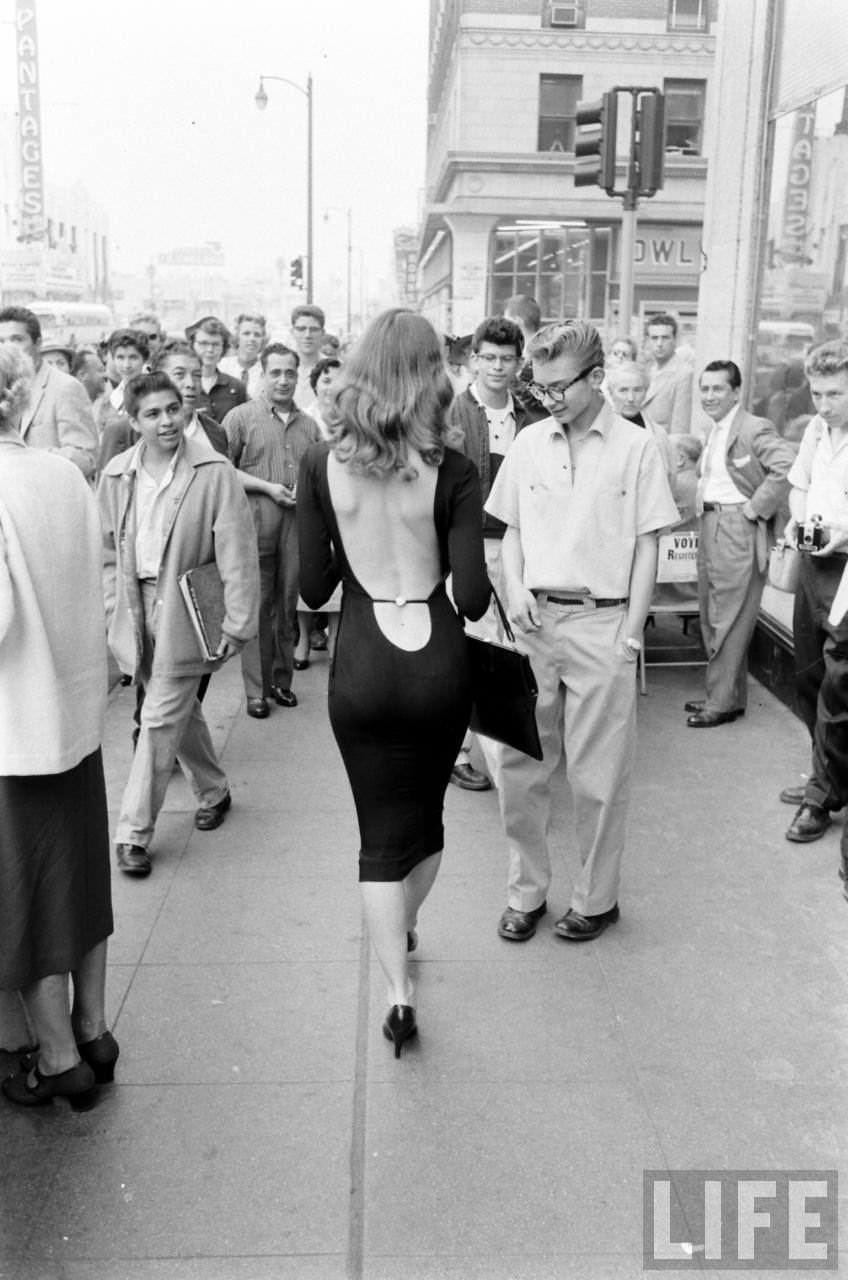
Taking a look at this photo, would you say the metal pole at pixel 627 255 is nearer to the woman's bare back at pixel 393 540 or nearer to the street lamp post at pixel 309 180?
the woman's bare back at pixel 393 540

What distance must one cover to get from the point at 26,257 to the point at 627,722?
59.4 meters

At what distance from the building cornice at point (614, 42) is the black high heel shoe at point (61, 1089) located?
35.0m

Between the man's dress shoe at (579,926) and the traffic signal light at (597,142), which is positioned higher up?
the traffic signal light at (597,142)

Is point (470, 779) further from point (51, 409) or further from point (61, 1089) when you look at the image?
point (61, 1089)

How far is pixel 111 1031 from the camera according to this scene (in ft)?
12.2

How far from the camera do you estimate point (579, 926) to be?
4.38 m

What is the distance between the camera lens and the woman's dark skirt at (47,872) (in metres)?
3.18

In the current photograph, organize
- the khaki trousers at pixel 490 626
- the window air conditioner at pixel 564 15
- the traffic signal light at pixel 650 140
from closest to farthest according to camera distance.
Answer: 1. the khaki trousers at pixel 490 626
2. the traffic signal light at pixel 650 140
3. the window air conditioner at pixel 564 15

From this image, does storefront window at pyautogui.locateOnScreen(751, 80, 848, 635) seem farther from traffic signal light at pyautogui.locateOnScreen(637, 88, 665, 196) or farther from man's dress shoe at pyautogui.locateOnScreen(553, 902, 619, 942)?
man's dress shoe at pyautogui.locateOnScreen(553, 902, 619, 942)

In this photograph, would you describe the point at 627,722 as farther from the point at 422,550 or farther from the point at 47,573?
the point at 47,573

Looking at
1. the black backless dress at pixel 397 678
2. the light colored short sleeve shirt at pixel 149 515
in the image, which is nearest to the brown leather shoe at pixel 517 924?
the black backless dress at pixel 397 678

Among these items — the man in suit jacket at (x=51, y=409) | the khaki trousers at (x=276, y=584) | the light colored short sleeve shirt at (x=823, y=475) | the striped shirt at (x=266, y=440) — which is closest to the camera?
the light colored short sleeve shirt at (x=823, y=475)

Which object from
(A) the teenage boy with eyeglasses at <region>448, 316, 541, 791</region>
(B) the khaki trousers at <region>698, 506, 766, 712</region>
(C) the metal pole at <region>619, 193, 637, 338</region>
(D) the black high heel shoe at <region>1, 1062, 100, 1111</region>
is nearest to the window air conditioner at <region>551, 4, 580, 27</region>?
(C) the metal pole at <region>619, 193, 637, 338</region>

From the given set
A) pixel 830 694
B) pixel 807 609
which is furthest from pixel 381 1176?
pixel 807 609
